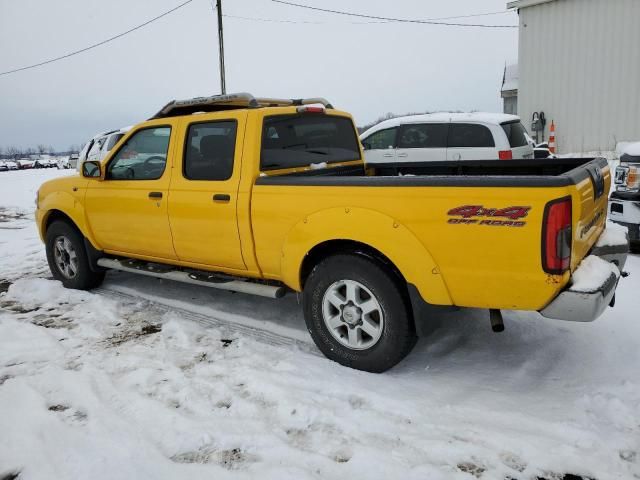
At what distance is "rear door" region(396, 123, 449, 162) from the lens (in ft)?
28.3

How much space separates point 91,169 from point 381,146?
555 centimetres

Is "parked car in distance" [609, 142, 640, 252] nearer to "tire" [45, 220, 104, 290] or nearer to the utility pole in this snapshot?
"tire" [45, 220, 104, 290]

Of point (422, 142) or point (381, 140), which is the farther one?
point (381, 140)

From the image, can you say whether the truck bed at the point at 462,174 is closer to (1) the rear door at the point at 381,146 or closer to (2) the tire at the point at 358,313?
(2) the tire at the point at 358,313

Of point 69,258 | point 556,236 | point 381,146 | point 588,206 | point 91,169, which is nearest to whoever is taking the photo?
point 556,236

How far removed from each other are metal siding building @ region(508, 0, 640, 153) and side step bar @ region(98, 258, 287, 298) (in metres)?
13.3

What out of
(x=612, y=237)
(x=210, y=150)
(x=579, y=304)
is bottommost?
(x=579, y=304)

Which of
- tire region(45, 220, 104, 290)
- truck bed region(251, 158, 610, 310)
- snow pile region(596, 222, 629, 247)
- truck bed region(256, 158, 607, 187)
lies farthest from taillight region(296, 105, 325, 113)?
tire region(45, 220, 104, 290)

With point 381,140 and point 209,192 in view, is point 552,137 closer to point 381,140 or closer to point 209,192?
point 381,140

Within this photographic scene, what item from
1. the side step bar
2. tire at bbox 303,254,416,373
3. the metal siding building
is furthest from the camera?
the metal siding building

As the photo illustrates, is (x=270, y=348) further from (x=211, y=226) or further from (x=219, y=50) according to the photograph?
(x=219, y=50)

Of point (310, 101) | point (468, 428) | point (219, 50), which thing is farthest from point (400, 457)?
point (219, 50)

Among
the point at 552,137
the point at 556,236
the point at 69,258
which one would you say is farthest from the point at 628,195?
the point at 552,137

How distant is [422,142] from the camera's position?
888cm
